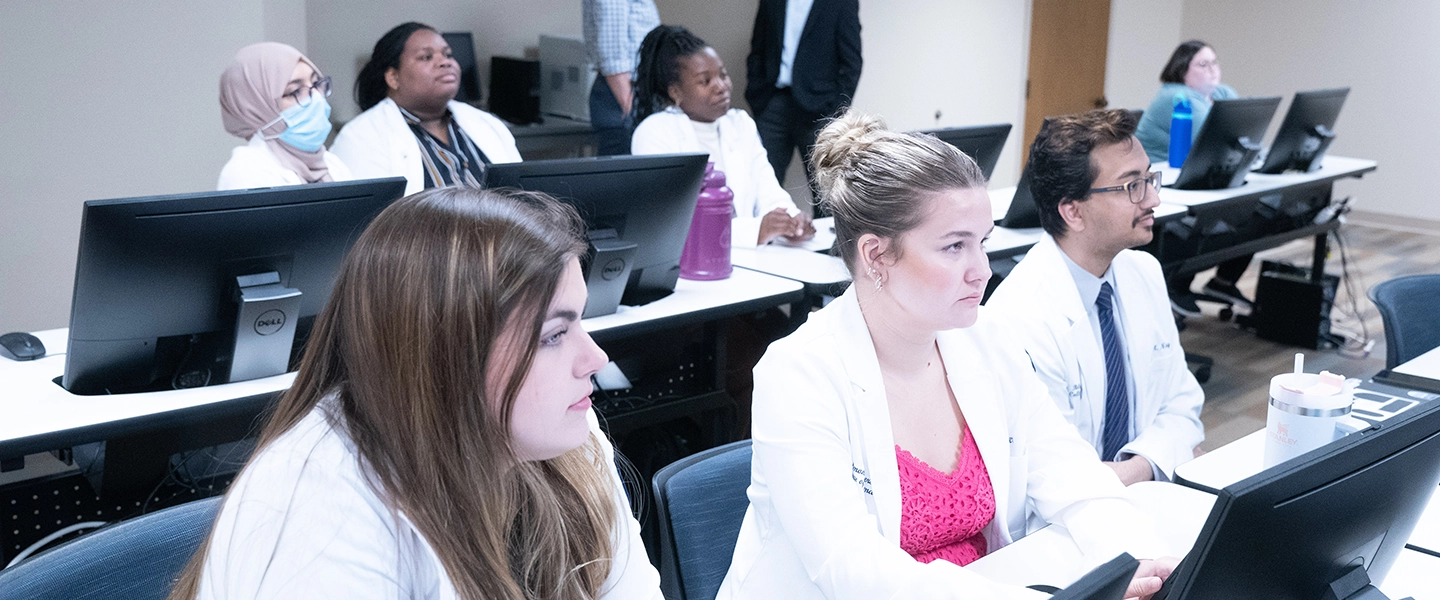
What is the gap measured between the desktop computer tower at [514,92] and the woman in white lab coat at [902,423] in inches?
128

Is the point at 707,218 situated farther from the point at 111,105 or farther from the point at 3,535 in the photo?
the point at 111,105

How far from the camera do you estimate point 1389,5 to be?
22.6ft

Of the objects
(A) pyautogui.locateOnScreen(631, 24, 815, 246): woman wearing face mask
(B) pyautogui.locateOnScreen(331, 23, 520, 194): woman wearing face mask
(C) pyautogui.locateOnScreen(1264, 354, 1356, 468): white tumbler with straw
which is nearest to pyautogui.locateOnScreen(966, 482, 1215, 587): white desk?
(C) pyautogui.locateOnScreen(1264, 354, 1356, 468): white tumbler with straw

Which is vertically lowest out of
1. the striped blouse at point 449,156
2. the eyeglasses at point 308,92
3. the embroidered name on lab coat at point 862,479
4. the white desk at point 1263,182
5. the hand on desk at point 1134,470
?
the hand on desk at point 1134,470

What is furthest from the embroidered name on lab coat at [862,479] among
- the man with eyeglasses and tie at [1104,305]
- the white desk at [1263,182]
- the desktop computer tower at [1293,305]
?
the desktop computer tower at [1293,305]

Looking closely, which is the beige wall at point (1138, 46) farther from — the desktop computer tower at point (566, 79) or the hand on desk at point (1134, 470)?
the hand on desk at point (1134, 470)

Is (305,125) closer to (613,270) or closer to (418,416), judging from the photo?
(613,270)

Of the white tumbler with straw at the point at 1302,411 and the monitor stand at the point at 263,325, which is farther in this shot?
the monitor stand at the point at 263,325

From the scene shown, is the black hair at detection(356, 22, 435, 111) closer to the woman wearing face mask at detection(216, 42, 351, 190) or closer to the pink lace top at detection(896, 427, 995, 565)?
the woman wearing face mask at detection(216, 42, 351, 190)

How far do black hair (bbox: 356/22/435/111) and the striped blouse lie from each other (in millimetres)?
114

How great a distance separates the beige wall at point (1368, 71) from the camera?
6.85m

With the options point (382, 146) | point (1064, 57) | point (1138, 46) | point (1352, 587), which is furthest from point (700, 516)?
point (1138, 46)

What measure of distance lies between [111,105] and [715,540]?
107 inches

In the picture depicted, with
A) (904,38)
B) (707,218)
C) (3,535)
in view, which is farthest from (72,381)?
(904,38)
